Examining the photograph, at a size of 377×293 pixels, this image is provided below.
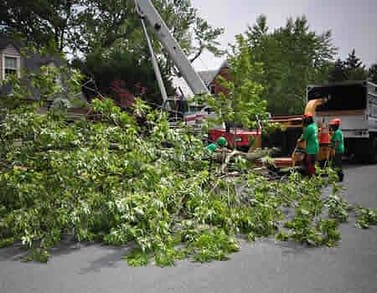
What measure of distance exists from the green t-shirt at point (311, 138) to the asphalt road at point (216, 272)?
450 centimetres

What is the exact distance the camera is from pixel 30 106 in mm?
6230

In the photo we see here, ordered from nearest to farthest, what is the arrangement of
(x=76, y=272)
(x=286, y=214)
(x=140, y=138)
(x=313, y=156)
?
(x=76, y=272) → (x=140, y=138) → (x=286, y=214) → (x=313, y=156)

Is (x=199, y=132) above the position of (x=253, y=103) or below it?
below

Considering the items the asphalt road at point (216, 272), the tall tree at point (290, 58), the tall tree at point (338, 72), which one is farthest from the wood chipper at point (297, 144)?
the tall tree at point (338, 72)

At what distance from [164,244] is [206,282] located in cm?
96

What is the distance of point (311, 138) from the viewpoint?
945cm

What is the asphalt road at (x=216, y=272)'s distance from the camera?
3773mm

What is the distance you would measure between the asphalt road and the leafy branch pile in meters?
0.20

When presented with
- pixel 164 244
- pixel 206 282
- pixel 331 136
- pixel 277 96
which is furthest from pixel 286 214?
pixel 277 96

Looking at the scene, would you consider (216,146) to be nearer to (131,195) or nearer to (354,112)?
(131,195)

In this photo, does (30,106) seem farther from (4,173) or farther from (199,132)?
(199,132)

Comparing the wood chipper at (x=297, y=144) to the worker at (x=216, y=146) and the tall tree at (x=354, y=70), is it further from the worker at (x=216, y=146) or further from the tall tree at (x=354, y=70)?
the tall tree at (x=354, y=70)

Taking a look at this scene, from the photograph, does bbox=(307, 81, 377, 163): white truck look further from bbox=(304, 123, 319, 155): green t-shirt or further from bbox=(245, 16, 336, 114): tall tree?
bbox=(245, 16, 336, 114): tall tree

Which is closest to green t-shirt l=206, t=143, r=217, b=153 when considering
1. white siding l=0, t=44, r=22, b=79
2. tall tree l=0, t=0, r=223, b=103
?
tall tree l=0, t=0, r=223, b=103
